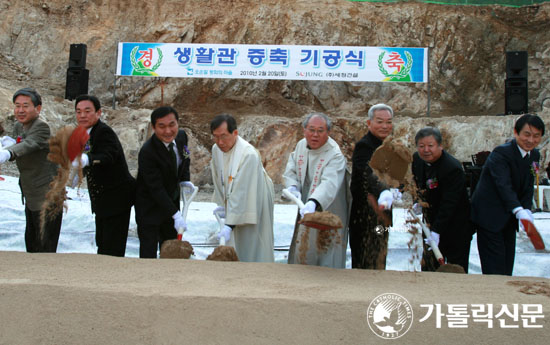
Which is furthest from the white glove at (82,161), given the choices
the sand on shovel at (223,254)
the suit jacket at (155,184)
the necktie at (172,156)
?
the sand on shovel at (223,254)

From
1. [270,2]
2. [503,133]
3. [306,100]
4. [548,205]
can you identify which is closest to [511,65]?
[503,133]

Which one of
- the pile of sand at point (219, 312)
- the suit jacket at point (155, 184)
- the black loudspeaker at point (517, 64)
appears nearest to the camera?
the pile of sand at point (219, 312)

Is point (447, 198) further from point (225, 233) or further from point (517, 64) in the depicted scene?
point (517, 64)

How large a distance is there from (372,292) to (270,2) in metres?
13.0

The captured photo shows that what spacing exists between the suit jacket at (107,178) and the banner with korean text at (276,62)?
6590 millimetres

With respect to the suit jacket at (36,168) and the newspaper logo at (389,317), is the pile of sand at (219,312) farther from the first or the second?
the suit jacket at (36,168)

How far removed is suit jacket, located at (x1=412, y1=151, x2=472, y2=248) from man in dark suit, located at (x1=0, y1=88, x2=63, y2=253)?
2488 mm

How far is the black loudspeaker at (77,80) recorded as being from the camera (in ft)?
36.4

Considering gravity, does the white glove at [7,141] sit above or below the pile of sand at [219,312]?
above

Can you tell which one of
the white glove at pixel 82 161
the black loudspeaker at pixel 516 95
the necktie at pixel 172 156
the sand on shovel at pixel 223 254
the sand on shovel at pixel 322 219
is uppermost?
the black loudspeaker at pixel 516 95

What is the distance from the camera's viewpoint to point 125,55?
10.3 m

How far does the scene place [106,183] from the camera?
3600mm

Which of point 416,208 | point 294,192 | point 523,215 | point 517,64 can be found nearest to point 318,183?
point 294,192

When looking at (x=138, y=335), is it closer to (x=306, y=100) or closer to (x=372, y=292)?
(x=372, y=292)
